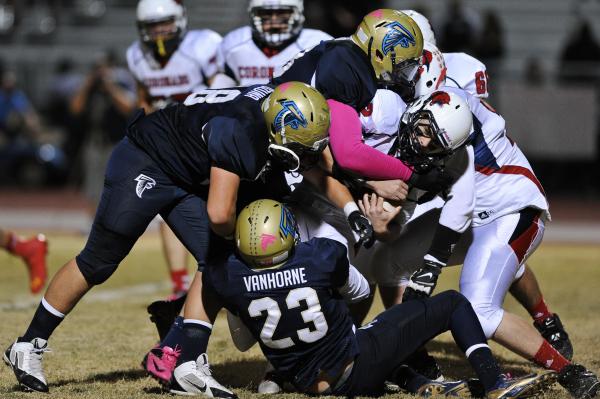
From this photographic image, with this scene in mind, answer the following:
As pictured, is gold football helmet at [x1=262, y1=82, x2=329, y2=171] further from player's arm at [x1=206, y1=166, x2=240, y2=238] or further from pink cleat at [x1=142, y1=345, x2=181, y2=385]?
pink cleat at [x1=142, y1=345, x2=181, y2=385]

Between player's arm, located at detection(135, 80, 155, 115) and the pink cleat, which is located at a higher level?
player's arm, located at detection(135, 80, 155, 115)

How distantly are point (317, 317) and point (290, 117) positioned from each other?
84 centimetres

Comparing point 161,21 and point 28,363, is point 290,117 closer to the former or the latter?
point 28,363

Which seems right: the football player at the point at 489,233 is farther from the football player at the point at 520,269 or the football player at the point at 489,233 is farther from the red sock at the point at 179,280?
the red sock at the point at 179,280

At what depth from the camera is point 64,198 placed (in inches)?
575

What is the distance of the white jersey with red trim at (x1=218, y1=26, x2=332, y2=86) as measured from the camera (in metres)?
7.27

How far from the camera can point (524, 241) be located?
5195mm

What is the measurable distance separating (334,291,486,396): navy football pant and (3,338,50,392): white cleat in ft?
4.37

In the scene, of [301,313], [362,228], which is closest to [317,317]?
[301,313]

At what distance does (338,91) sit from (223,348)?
1892 millimetres

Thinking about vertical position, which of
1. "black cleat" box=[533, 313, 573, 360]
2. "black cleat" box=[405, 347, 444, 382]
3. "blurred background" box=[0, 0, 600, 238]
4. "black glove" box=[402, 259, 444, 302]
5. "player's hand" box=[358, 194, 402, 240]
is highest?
"player's hand" box=[358, 194, 402, 240]

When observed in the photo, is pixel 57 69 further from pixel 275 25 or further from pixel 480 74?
pixel 480 74

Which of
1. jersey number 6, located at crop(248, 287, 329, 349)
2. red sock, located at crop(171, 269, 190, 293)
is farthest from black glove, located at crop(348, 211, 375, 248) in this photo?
red sock, located at crop(171, 269, 190, 293)

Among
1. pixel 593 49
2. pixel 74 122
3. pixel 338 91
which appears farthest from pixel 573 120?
pixel 338 91
